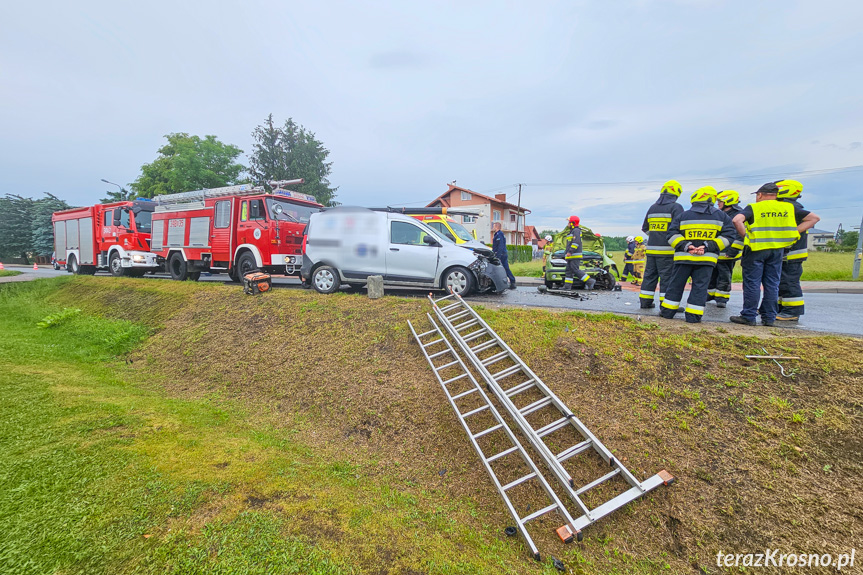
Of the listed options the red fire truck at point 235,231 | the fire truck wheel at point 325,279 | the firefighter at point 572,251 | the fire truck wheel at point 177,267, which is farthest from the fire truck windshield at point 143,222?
the firefighter at point 572,251

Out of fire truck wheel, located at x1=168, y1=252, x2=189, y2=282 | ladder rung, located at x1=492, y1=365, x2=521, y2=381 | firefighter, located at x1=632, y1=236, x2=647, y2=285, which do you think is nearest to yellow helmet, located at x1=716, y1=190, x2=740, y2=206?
ladder rung, located at x1=492, y1=365, x2=521, y2=381

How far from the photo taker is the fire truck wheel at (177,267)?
36.6ft

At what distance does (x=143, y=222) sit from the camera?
13.1 m

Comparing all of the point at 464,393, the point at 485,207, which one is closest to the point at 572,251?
the point at 464,393

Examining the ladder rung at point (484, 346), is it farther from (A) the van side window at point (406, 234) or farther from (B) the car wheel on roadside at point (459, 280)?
(A) the van side window at point (406, 234)

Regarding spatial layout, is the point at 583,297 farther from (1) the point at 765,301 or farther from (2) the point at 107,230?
(2) the point at 107,230

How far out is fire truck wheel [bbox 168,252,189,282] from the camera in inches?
440

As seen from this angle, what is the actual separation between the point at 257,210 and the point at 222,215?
138 centimetres

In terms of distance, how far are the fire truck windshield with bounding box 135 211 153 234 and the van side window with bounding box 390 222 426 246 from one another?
1103cm

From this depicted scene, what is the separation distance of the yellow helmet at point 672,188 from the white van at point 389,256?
3.30 m

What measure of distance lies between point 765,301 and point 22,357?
1161 centimetres

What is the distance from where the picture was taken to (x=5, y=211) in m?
43.1

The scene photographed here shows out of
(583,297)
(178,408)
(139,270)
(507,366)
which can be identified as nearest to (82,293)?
(139,270)

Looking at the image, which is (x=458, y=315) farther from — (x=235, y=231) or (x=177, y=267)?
(x=177, y=267)
